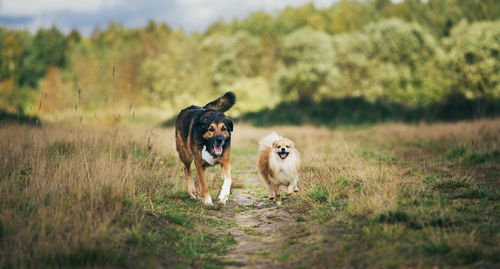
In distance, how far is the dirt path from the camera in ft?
14.0

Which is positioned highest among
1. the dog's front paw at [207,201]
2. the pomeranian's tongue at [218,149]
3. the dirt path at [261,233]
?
the pomeranian's tongue at [218,149]

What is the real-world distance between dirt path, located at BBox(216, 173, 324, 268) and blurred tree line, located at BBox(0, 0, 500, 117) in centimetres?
3149

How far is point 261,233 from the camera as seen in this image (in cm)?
535

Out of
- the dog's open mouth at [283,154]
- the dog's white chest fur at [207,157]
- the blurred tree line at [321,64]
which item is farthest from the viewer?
the blurred tree line at [321,64]

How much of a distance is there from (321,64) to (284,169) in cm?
4296

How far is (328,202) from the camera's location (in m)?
5.97

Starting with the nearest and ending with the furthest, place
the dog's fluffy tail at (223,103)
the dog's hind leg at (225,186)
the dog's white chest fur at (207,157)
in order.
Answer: the dog's white chest fur at (207,157) → the dog's hind leg at (225,186) → the dog's fluffy tail at (223,103)

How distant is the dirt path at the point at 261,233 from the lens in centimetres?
428

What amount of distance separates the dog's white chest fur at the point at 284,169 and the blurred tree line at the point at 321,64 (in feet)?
101

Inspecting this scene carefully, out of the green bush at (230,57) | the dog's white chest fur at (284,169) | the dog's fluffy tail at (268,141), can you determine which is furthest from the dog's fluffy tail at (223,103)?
the green bush at (230,57)

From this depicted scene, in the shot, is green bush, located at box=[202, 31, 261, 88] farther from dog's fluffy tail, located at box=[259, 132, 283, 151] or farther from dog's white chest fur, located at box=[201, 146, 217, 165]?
dog's white chest fur, located at box=[201, 146, 217, 165]

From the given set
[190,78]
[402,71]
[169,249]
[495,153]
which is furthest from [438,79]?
[169,249]

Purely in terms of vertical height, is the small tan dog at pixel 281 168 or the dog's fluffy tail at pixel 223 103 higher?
the dog's fluffy tail at pixel 223 103

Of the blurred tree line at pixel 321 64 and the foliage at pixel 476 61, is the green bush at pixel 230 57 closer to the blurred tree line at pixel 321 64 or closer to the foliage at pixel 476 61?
the blurred tree line at pixel 321 64
